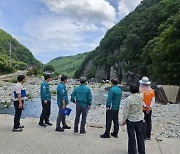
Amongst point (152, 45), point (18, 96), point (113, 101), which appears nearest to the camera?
point (113, 101)

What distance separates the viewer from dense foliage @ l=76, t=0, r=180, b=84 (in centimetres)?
3406

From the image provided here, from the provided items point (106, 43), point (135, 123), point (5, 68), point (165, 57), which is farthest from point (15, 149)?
point (106, 43)

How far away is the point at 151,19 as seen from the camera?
65500 millimetres

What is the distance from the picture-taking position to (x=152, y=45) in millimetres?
48219

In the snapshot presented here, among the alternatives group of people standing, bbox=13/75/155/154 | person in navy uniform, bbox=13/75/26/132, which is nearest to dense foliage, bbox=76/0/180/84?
group of people standing, bbox=13/75/155/154

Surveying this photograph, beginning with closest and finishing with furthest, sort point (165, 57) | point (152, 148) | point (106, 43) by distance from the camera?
point (152, 148) → point (165, 57) → point (106, 43)

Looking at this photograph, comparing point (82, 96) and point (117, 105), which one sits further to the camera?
point (82, 96)

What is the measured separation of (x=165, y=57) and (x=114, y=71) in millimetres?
56871

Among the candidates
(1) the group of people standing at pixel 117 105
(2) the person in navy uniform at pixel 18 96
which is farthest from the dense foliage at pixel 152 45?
(2) the person in navy uniform at pixel 18 96

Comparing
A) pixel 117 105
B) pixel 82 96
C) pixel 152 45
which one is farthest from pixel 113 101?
pixel 152 45

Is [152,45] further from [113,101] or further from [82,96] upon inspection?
[113,101]

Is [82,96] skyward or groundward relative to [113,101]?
skyward

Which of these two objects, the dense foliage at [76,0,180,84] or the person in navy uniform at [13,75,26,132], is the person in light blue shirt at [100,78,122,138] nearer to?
the person in navy uniform at [13,75,26,132]

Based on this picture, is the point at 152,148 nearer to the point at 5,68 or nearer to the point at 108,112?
the point at 108,112
